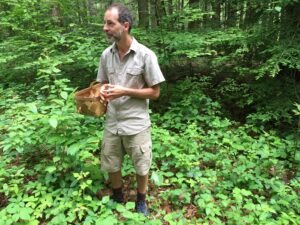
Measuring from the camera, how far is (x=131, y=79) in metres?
3.13

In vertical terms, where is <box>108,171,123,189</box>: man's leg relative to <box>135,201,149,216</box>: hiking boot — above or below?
above

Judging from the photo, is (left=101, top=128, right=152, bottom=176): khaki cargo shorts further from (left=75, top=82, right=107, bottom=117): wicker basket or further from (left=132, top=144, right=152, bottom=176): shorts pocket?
(left=75, top=82, right=107, bottom=117): wicker basket

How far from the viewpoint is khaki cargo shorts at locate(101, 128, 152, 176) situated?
327 centimetres

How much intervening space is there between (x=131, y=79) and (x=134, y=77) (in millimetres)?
38

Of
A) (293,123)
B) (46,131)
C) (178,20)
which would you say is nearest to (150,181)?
(46,131)

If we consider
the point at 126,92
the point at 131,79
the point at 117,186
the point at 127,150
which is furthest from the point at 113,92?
the point at 117,186

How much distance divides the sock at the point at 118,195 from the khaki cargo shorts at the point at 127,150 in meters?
0.31

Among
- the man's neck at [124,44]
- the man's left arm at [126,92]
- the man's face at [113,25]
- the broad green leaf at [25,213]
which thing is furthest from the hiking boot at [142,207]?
the man's face at [113,25]

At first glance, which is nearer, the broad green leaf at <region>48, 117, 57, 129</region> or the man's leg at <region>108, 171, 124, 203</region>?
the broad green leaf at <region>48, 117, 57, 129</region>

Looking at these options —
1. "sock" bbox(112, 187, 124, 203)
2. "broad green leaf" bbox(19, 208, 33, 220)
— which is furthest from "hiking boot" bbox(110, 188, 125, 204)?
"broad green leaf" bbox(19, 208, 33, 220)

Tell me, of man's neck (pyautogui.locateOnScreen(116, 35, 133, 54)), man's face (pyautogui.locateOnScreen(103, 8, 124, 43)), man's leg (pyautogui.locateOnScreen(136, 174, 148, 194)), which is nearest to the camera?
man's face (pyautogui.locateOnScreen(103, 8, 124, 43))

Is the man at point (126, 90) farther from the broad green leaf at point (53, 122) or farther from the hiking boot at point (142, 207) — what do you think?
the broad green leaf at point (53, 122)

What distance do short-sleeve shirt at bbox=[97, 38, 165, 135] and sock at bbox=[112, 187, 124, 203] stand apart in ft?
2.79

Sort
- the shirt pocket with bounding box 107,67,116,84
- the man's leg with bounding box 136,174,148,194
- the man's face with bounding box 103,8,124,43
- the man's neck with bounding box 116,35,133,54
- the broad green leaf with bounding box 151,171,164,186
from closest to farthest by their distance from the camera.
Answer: the man's face with bounding box 103,8,124,43 → the man's neck with bounding box 116,35,133,54 → the shirt pocket with bounding box 107,67,116,84 → the man's leg with bounding box 136,174,148,194 → the broad green leaf with bounding box 151,171,164,186
